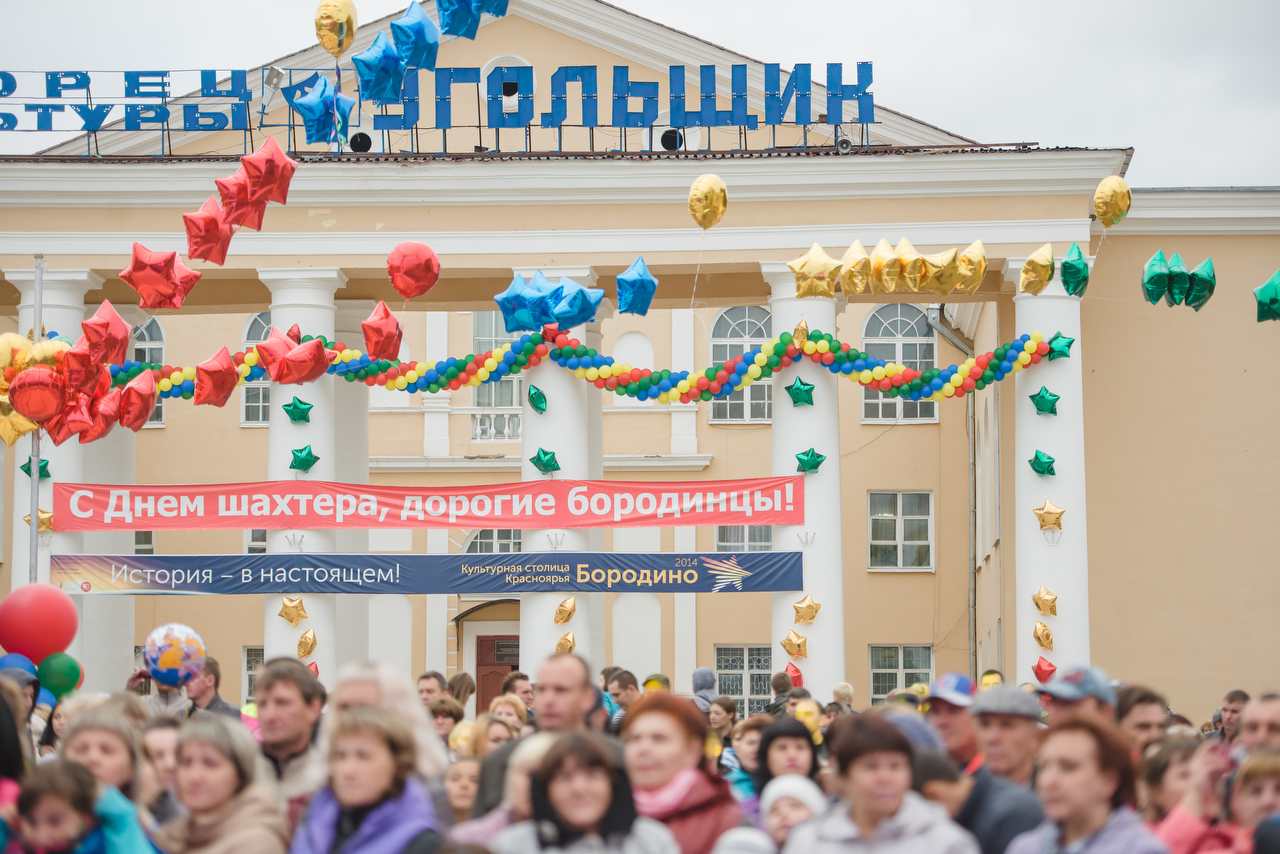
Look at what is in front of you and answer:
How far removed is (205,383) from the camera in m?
18.1

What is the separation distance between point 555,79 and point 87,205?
664cm

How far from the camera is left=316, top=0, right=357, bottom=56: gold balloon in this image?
50.7ft

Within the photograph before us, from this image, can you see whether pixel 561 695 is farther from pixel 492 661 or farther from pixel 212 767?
pixel 492 661

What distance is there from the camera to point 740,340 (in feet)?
100

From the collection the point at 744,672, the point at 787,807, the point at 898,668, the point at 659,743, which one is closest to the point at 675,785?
the point at 659,743

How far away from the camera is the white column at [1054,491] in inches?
749

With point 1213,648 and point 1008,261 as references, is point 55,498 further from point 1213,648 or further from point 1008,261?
point 1213,648

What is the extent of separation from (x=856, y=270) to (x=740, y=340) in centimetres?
1281

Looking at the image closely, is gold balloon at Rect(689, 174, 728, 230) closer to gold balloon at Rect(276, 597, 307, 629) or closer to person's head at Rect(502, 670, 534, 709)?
person's head at Rect(502, 670, 534, 709)

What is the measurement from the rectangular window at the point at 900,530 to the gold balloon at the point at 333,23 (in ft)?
57.8

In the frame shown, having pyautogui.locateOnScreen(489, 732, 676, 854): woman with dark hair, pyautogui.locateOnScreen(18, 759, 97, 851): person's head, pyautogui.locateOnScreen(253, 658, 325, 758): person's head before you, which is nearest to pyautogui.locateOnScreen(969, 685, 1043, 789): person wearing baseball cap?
pyautogui.locateOnScreen(489, 732, 676, 854): woman with dark hair

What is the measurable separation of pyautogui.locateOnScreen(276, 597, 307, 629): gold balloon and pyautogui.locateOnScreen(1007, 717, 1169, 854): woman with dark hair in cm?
1523

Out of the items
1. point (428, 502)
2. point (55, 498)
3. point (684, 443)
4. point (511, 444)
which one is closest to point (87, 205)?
point (55, 498)

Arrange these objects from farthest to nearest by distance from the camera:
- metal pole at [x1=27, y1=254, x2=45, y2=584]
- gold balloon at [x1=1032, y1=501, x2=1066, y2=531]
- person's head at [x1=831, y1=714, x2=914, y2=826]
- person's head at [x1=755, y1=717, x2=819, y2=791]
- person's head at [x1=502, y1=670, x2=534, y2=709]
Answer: gold balloon at [x1=1032, y1=501, x2=1066, y2=531]
metal pole at [x1=27, y1=254, x2=45, y2=584]
person's head at [x1=502, y1=670, x2=534, y2=709]
person's head at [x1=755, y1=717, x2=819, y2=791]
person's head at [x1=831, y1=714, x2=914, y2=826]
